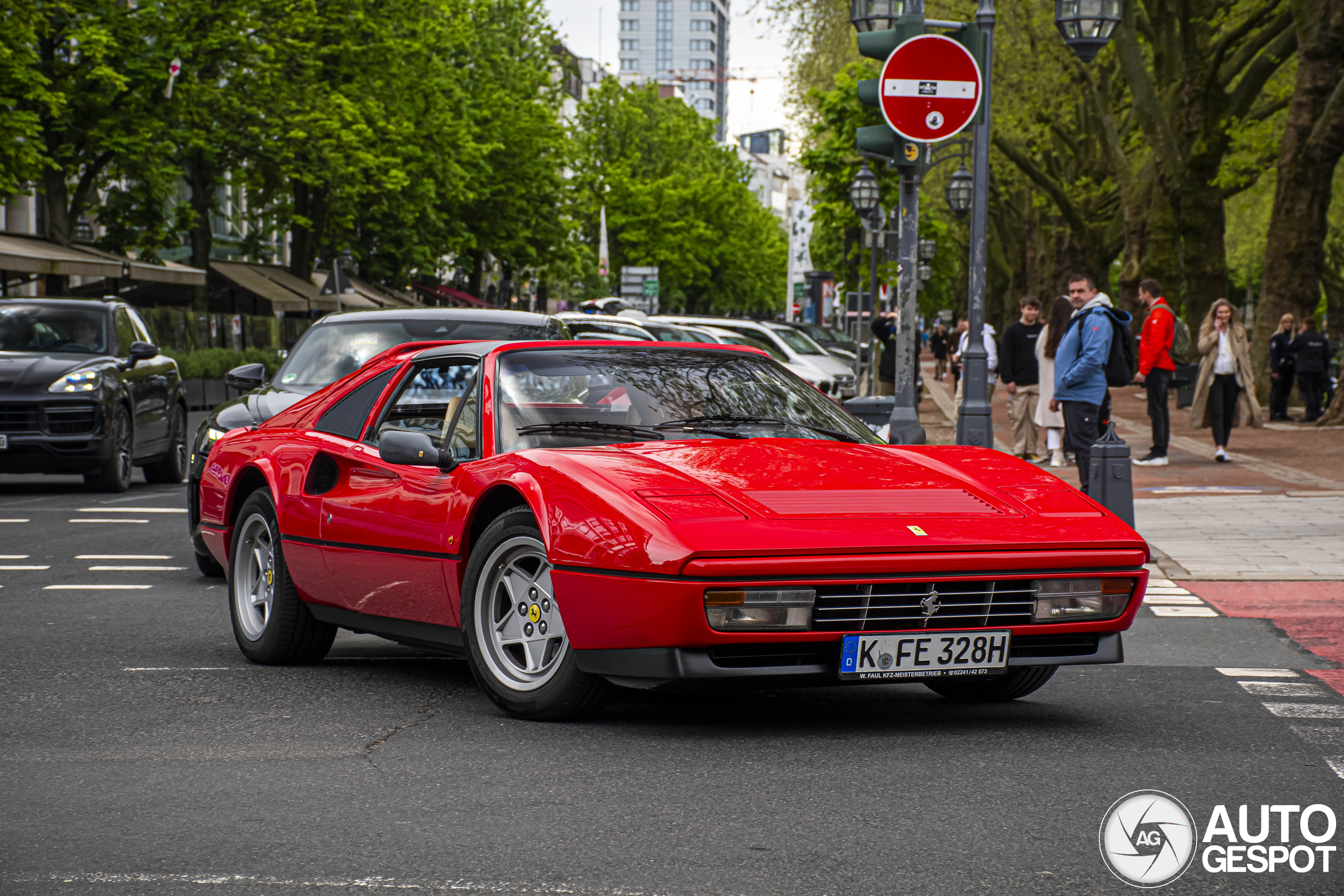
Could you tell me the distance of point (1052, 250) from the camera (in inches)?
2085

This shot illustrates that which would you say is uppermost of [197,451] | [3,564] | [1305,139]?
[1305,139]

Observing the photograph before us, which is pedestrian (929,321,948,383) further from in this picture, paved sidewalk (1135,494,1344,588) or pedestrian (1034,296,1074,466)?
paved sidewalk (1135,494,1344,588)

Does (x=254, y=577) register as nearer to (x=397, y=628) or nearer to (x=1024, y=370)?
(x=397, y=628)

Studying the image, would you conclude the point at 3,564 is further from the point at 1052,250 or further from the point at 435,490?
the point at 1052,250

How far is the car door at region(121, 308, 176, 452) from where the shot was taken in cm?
1662

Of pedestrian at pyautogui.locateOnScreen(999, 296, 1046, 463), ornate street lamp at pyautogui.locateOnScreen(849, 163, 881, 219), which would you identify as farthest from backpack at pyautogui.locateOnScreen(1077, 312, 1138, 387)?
ornate street lamp at pyautogui.locateOnScreen(849, 163, 881, 219)

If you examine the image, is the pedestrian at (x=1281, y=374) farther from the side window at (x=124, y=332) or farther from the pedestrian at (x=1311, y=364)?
the side window at (x=124, y=332)

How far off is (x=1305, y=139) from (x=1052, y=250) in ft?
91.2

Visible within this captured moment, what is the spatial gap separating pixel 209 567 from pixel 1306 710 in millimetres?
6322

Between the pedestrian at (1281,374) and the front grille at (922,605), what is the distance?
23.9m

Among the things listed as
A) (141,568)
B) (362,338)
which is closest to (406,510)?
(141,568)

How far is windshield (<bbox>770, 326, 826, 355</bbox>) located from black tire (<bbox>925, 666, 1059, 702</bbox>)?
27.7 m

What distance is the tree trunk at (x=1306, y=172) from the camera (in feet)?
80.2

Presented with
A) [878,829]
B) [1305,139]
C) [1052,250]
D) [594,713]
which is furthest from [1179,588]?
[1052,250]
